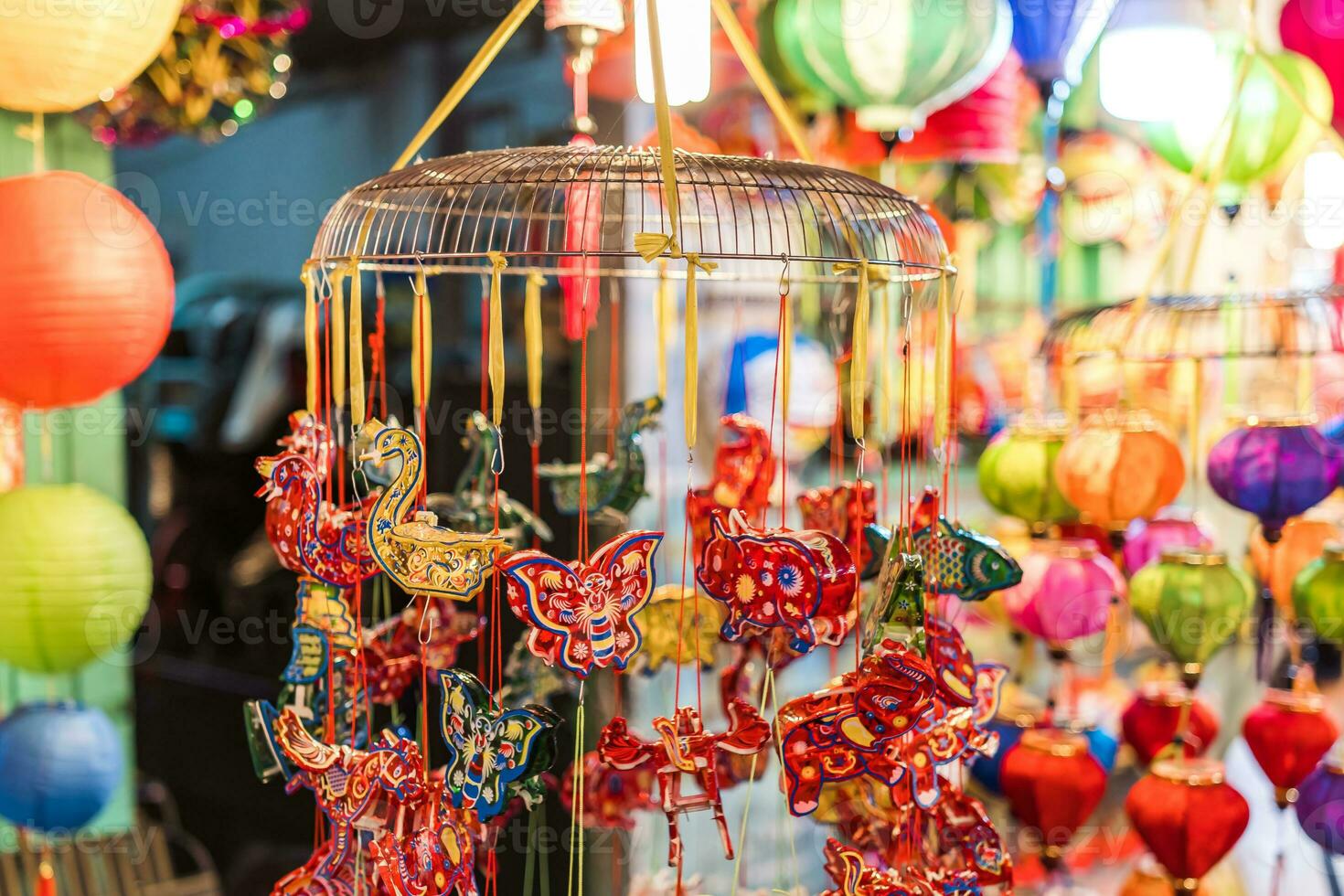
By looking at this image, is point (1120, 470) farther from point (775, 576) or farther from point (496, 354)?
point (496, 354)

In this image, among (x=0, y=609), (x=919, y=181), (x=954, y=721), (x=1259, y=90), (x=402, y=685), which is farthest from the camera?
(x=919, y=181)

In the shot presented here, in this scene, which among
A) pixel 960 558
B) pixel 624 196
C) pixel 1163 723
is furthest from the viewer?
pixel 1163 723

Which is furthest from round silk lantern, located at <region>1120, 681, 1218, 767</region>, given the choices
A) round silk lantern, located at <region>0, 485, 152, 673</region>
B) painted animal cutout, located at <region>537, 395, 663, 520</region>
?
round silk lantern, located at <region>0, 485, 152, 673</region>

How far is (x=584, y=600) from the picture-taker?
1067 mm

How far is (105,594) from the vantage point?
178 centimetres

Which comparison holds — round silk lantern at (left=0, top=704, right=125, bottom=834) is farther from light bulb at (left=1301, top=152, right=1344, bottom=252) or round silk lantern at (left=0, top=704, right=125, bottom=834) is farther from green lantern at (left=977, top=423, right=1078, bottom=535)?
light bulb at (left=1301, top=152, right=1344, bottom=252)

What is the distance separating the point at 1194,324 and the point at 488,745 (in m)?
1.27

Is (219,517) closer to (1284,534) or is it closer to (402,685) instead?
(402,685)

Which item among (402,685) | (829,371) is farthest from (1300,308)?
(402,685)

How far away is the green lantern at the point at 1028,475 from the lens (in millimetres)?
1836

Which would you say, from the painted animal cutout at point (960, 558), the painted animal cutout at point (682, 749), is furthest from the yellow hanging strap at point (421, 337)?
the painted animal cutout at point (960, 558)

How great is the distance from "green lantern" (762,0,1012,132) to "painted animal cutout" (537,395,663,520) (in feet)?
1.97

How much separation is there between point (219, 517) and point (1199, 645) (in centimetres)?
174

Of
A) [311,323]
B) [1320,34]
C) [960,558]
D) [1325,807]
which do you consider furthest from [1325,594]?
[311,323]
